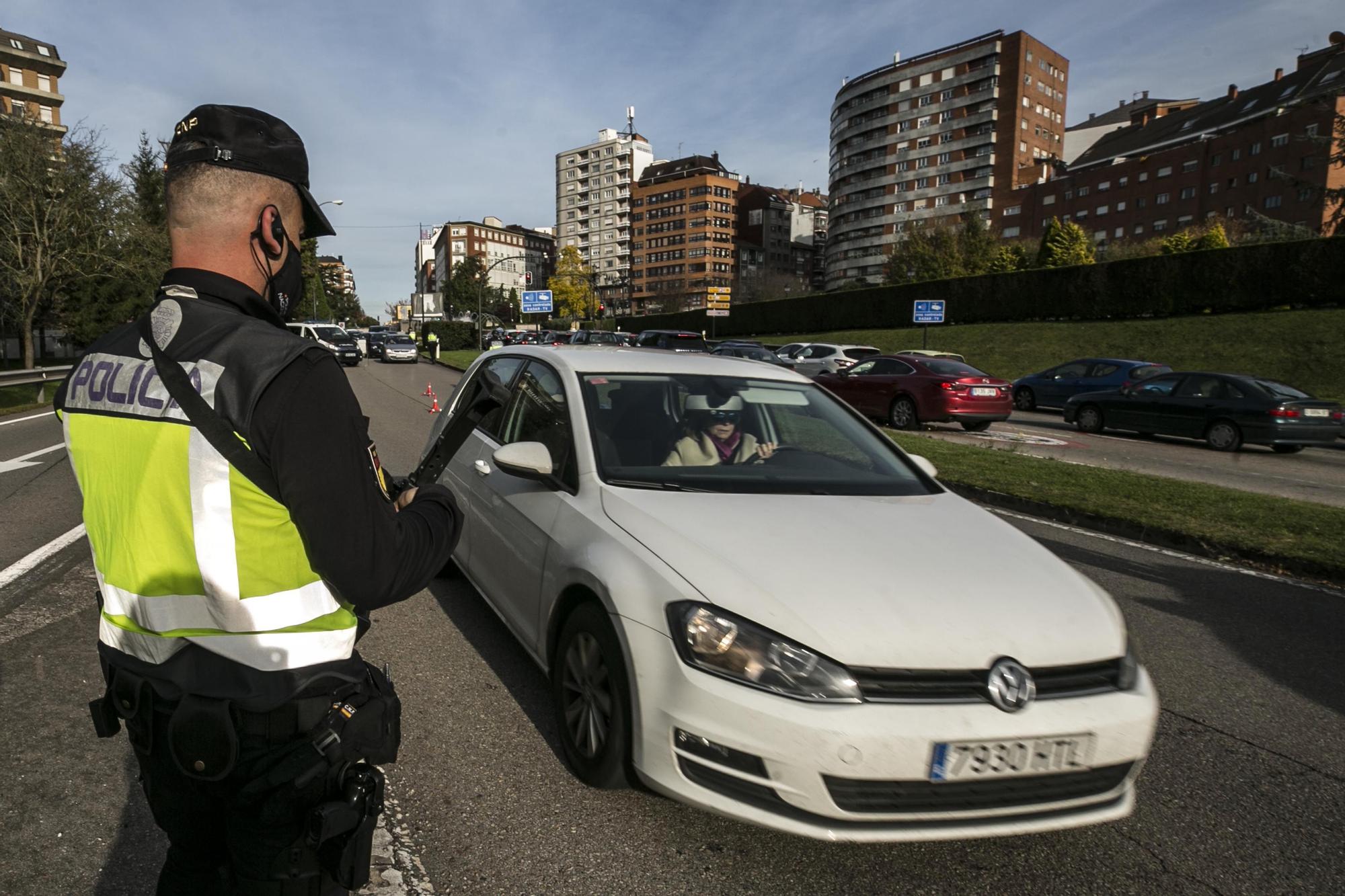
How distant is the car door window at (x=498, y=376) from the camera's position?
4660 mm

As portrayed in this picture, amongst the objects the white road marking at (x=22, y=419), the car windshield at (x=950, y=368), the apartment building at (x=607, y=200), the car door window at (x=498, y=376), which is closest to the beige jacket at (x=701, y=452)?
the car door window at (x=498, y=376)

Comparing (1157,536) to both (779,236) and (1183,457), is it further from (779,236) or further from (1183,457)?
(779,236)

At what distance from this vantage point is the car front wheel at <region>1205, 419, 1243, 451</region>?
14984mm

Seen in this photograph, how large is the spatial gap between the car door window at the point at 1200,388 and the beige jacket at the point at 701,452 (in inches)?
582

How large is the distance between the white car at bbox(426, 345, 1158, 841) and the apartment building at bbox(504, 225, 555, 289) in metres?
159

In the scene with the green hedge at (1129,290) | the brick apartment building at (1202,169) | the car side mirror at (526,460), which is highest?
the brick apartment building at (1202,169)

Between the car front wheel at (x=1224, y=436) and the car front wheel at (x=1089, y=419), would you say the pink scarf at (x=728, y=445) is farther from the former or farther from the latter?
the car front wheel at (x=1089, y=419)

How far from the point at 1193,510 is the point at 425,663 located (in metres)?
7.18

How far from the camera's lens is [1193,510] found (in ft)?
26.2

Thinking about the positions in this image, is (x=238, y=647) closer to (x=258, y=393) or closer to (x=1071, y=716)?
(x=258, y=393)

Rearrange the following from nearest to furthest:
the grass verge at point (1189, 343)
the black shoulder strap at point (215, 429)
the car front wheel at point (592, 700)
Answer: the black shoulder strap at point (215, 429)
the car front wheel at point (592, 700)
the grass verge at point (1189, 343)

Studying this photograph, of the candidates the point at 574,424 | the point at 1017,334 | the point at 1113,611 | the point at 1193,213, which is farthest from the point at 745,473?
the point at 1193,213

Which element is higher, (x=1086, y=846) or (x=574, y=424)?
(x=574, y=424)

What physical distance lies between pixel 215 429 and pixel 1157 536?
7624mm
